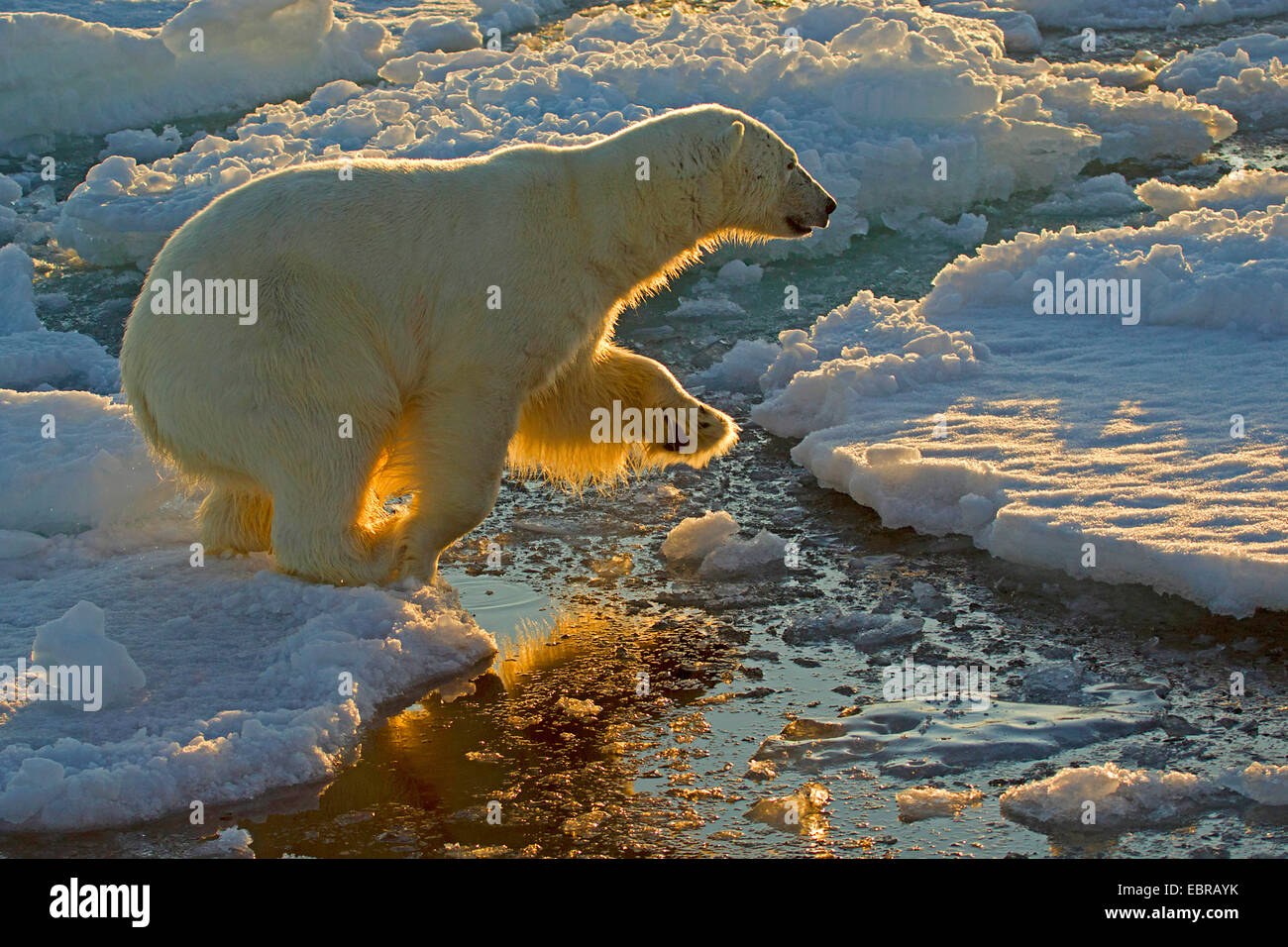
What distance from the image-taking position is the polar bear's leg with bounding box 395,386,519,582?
4.63m

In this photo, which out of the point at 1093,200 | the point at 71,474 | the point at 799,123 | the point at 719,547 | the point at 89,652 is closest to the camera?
the point at 89,652

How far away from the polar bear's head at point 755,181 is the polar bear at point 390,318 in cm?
1

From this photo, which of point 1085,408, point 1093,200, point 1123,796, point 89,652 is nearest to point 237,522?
point 89,652

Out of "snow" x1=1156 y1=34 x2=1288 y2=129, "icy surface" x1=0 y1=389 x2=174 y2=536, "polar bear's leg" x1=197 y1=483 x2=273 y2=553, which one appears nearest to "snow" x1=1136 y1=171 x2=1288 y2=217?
"snow" x1=1156 y1=34 x2=1288 y2=129

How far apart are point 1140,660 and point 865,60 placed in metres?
7.15

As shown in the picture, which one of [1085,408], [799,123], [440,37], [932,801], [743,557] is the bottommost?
[932,801]

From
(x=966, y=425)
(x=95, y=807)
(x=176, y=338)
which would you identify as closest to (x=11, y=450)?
(x=176, y=338)

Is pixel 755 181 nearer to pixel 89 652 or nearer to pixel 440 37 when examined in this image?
pixel 89 652

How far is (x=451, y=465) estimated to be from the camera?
4637 mm

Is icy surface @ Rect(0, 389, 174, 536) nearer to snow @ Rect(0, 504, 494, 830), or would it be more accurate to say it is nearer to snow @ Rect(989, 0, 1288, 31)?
snow @ Rect(0, 504, 494, 830)

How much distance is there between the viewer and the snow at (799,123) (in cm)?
906

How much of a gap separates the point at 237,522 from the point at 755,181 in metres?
2.18

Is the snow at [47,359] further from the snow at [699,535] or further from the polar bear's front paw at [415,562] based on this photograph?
the snow at [699,535]
